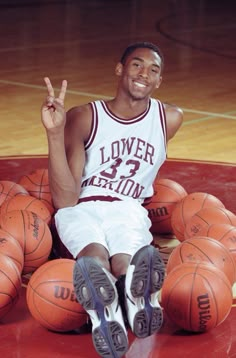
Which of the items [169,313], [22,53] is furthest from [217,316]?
[22,53]

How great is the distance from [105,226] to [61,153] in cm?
46

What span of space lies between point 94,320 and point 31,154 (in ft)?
12.8

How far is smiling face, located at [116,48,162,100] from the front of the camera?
5.17m

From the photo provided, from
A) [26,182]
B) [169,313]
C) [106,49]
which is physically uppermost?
[169,313]

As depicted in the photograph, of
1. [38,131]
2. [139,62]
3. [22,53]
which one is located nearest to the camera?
[139,62]

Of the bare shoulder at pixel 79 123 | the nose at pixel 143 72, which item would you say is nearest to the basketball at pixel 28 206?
the bare shoulder at pixel 79 123

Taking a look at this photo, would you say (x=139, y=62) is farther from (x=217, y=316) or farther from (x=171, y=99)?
(x=171, y=99)

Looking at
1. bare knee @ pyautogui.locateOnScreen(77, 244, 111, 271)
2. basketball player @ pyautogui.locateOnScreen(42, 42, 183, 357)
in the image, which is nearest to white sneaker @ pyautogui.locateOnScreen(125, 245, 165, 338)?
basketball player @ pyautogui.locateOnScreen(42, 42, 183, 357)

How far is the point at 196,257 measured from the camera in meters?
4.83

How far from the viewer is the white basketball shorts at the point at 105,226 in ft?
15.9

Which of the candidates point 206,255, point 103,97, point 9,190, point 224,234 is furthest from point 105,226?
point 103,97

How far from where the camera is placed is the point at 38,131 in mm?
8844

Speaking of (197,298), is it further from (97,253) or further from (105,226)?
(105,226)

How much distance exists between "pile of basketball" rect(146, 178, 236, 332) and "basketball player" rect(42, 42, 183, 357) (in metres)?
0.23
